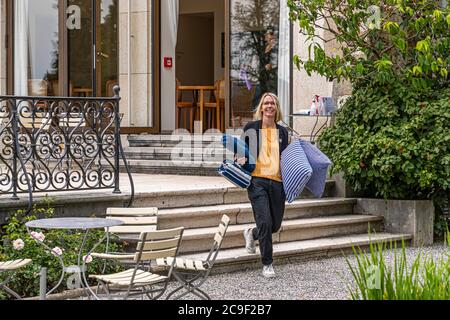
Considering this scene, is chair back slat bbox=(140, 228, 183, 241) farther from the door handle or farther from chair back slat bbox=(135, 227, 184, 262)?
the door handle

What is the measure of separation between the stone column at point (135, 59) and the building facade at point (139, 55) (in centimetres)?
2

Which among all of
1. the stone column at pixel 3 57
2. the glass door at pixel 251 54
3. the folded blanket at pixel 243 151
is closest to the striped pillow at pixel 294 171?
the folded blanket at pixel 243 151

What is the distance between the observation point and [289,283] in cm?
816

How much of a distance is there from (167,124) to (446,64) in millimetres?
5806

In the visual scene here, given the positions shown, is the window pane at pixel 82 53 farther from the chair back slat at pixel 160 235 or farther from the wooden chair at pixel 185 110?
the chair back slat at pixel 160 235

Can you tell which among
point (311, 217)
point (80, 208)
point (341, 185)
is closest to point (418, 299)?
point (80, 208)

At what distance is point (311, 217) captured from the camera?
34.2 ft

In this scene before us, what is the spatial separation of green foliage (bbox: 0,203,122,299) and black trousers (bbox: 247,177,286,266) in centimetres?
139

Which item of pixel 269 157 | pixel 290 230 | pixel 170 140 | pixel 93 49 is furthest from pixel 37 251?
pixel 93 49

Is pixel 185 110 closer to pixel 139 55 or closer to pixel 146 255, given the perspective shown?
pixel 139 55

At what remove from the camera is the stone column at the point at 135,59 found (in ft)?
47.9

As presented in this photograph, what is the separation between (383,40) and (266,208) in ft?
12.1

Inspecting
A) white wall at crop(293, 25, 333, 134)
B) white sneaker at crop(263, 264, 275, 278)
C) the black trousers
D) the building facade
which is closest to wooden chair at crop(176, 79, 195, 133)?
the building facade

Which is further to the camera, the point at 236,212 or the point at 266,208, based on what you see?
the point at 236,212
